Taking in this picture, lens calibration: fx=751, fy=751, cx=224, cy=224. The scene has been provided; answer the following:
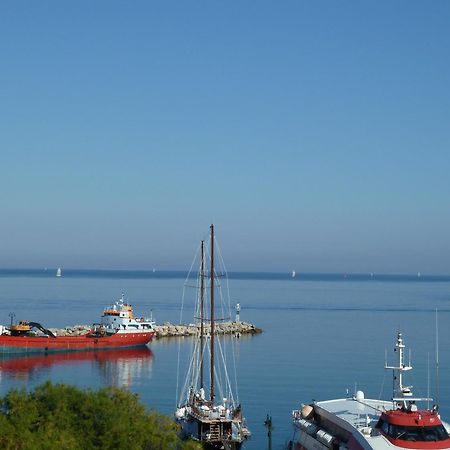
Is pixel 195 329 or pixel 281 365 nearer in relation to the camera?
pixel 281 365

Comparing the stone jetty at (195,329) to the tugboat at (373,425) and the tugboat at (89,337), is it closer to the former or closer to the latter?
the tugboat at (89,337)

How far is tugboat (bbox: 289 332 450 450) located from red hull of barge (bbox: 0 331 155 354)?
48.9 meters

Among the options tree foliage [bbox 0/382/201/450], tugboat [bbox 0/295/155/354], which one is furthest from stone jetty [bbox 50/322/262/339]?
tree foliage [bbox 0/382/201/450]

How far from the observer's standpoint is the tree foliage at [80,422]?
22.5 metres

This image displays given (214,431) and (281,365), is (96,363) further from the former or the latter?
(214,431)

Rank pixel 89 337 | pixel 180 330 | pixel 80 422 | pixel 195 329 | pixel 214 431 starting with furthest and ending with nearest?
pixel 195 329
pixel 180 330
pixel 89 337
pixel 214 431
pixel 80 422

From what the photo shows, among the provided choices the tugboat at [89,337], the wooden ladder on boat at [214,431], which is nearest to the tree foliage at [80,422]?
the wooden ladder on boat at [214,431]

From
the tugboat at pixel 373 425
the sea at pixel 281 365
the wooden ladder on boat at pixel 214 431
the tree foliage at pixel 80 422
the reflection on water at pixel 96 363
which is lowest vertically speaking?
the reflection on water at pixel 96 363

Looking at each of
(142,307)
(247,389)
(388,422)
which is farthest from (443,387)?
(142,307)

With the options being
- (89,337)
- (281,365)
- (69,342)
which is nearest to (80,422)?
(281,365)

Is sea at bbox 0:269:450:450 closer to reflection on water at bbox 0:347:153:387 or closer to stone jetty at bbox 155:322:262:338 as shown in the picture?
reflection on water at bbox 0:347:153:387

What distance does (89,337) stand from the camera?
86312mm

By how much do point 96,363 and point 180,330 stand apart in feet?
84.3

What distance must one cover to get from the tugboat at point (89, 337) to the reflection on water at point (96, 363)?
84cm
